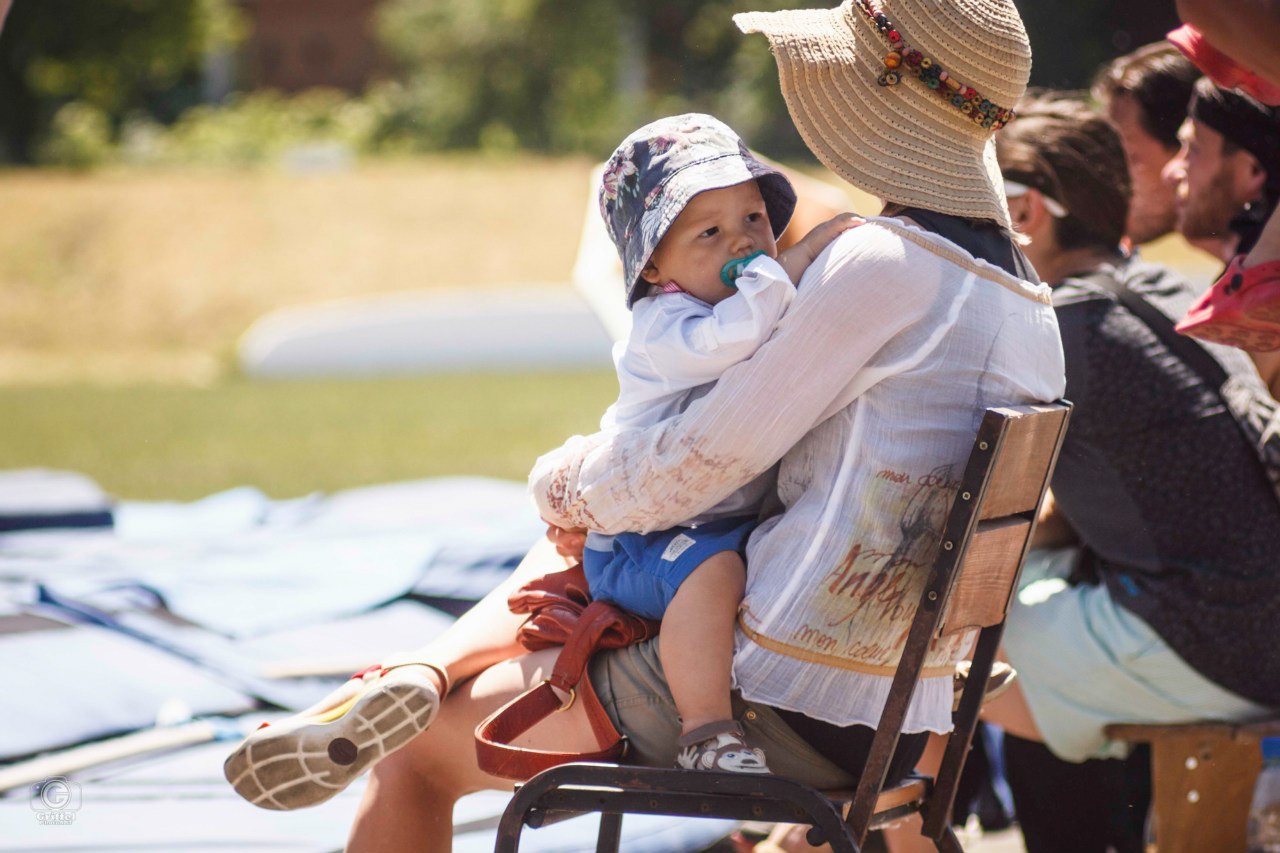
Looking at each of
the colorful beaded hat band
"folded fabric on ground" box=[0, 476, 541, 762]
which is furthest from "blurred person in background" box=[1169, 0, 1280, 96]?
"folded fabric on ground" box=[0, 476, 541, 762]

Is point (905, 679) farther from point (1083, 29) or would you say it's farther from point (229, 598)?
point (1083, 29)

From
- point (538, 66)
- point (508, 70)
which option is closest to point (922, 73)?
point (538, 66)

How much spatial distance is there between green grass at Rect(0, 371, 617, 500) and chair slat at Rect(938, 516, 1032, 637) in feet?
24.0

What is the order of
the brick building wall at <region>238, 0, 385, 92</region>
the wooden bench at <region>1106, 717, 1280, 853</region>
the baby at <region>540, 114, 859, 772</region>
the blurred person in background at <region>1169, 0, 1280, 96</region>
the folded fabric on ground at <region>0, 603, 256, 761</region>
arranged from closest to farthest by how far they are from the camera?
the blurred person in background at <region>1169, 0, 1280, 96</region> → the baby at <region>540, 114, 859, 772</region> → the wooden bench at <region>1106, 717, 1280, 853</region> → the folded fabric on ground at <region>0, 603, 256, 761</region> → the brick building wall at <region>238, 0, 385, 92</region>

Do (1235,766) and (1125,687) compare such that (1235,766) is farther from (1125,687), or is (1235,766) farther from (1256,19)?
(1256,19)

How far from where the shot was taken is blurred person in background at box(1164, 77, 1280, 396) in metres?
3.02

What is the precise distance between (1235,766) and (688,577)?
142 cm

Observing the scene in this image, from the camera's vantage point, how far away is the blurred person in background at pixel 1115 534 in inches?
109

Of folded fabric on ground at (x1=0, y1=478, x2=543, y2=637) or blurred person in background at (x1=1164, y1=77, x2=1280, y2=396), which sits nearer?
blurred person in background at (x1=1164, y1=77, x2=1280, y2=396)

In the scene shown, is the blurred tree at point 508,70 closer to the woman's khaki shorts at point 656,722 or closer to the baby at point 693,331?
the baby at point 693,331

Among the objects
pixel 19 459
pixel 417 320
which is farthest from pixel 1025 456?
pixel 417 320

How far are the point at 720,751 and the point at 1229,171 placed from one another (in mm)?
2008

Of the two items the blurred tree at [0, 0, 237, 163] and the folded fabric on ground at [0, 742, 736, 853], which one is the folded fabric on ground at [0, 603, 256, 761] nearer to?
the folded fabric on ground at [0, 742, 736, 853]

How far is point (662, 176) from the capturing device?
6.74ft
